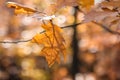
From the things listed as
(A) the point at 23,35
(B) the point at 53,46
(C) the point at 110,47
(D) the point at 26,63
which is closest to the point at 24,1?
(A) the point at 23,35

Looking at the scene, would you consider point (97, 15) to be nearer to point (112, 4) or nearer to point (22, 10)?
point (112, 4)

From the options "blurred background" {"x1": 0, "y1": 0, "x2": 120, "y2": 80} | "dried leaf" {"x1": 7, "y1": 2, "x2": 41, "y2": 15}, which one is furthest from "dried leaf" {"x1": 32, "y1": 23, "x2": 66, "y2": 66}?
"blurred background" {"x1": 0, "y1": 0, "x2": 120, "y2": 80}

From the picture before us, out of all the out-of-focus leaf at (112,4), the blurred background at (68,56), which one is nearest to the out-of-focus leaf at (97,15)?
the out-of-focus leaf at (112,4)

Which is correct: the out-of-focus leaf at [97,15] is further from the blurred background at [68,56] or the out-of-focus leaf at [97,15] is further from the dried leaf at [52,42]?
the blurred background at [68,56]

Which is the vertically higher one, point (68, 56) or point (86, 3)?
point (86, 3)

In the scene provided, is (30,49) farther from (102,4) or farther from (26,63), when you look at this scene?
(102,4)

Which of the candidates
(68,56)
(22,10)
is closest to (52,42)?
(22,10)
